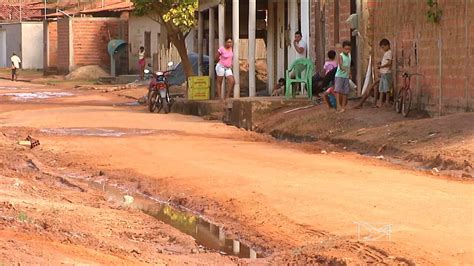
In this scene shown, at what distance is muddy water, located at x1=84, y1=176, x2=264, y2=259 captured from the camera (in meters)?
9.93

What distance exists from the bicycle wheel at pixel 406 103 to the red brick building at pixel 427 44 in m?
0.20

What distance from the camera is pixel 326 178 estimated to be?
43.1 feet

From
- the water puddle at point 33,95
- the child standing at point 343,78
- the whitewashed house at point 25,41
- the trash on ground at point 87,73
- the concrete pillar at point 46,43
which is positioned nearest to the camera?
the child standing at point 343,78

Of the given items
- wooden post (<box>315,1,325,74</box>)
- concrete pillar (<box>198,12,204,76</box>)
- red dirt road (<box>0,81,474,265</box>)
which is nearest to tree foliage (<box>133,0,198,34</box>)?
concrete pillar (<box>198,12,204,76</box>)

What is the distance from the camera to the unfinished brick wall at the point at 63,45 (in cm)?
5553

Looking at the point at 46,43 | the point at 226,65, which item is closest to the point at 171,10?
the point at 226,65

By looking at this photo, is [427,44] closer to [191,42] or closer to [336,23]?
[336,23]

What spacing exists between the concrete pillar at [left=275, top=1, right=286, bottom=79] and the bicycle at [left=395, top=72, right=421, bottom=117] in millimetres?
9161

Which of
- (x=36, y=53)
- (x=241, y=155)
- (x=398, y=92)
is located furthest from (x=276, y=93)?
(x=36, y=53)

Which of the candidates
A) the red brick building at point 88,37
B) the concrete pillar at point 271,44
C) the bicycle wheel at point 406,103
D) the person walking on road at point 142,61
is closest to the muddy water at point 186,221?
the bicycle wheel at point 406,103

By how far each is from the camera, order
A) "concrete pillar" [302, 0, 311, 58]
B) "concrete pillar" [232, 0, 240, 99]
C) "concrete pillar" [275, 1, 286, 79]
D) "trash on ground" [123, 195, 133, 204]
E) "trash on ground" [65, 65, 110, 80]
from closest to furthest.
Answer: "trash on ground" [123, 195, 133, 204]
"concrete pillar" [302, 0, 311, 58]
"concrete pillar" [232, 0, 240, 99]
"concrete pillar" [275, 1, 286, 79]
"trash on ground" [65, 65, 110, 80]

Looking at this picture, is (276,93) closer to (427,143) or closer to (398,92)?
(398,92)

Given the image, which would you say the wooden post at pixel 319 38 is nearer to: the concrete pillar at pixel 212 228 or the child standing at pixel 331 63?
the child standing at pixel 331 63

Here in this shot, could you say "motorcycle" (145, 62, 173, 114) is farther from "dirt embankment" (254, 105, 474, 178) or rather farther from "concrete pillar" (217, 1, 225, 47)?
"dirt embankment" (254, 105, 474, 178)
